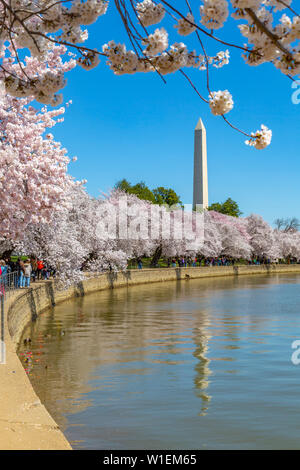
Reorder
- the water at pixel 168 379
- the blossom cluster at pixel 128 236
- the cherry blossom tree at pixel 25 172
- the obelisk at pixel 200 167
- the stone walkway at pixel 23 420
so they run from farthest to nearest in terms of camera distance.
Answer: the obelisk at pixel 200 167
the blossom cluster at pixel 128 236
the cherry blossom tree at pixel 25 172
the water at pixel 168 379
the stone walkway at pixel 23 420

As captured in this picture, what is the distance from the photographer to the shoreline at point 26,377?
6562 millimetres

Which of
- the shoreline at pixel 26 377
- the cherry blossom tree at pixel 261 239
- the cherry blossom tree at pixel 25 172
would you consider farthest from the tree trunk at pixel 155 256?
the cherry blossom tree at pixel 25 172

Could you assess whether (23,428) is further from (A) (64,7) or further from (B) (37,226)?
(B) (37,226)

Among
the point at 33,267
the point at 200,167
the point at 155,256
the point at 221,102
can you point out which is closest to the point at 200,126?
the point at 200,167

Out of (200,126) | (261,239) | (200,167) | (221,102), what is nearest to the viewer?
(221,102)

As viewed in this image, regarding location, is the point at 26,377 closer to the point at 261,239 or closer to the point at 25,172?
the point at 25,172

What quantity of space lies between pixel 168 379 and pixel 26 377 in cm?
451

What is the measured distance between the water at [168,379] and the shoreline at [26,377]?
101cm

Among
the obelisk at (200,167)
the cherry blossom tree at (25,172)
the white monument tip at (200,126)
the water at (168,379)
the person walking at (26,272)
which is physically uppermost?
the white monument tip at (200,126)

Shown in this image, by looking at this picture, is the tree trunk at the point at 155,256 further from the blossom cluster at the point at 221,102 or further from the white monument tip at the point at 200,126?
the blossom cluster at the point at 221,102

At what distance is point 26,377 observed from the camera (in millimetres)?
9734

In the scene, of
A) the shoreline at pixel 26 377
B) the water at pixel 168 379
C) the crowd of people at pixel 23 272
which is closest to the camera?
the shoreline at pixel 26 377

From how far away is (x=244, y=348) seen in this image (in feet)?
57.3
